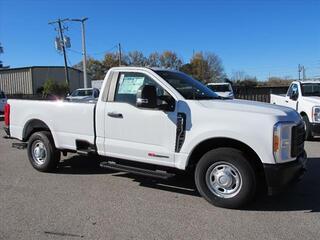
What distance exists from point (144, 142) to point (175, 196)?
3.04 ft

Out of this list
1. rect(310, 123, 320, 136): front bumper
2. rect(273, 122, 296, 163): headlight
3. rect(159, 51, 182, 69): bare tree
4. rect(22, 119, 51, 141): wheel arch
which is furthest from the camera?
rect(159, 51, 182, 69): bare tree

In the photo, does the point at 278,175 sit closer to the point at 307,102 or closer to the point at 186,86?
the point at 186,86

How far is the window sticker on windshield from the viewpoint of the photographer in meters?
6.57

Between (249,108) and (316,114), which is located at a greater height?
(249,108)

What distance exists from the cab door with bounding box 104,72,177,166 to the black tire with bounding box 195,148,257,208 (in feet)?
1.81

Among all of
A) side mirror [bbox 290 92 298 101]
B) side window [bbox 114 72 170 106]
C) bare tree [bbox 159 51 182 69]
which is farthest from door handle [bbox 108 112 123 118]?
bare tree [bbox 159 51 182 69]

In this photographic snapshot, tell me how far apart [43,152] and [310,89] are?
28.4 ft

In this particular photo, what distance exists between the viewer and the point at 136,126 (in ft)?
20.8

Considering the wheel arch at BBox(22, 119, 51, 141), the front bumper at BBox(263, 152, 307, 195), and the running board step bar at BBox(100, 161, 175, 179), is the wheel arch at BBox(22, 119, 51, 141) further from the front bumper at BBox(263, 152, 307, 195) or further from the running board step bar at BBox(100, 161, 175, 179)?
the front bumper at BBox(263, 152, 307, 195)

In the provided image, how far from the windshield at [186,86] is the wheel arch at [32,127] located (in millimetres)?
2681

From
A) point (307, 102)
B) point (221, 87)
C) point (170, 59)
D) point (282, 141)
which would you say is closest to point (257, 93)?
point (221, 87)

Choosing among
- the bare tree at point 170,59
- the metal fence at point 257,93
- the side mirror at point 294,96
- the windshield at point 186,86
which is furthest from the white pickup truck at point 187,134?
the bare tree at point 170,59

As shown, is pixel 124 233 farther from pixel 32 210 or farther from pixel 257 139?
pixel 257 139

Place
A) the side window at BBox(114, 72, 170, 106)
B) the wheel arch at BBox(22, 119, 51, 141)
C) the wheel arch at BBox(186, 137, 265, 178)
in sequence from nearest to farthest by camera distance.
Answer: the wheel arch at BBox(186, 137, 265, 178) < the side window at BBox(114, 72, 170, 106) < the wheel arch at BBox(22, 119, 51, 141)
